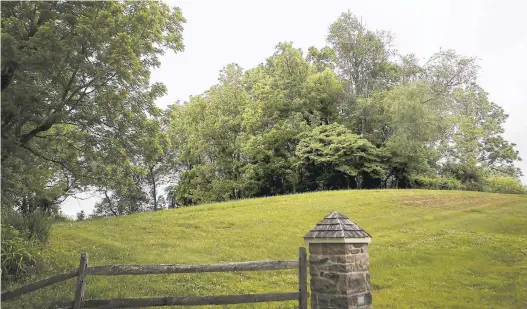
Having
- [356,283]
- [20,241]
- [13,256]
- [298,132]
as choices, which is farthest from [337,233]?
[298,132]

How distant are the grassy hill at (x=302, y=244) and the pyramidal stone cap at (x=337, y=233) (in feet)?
13.3

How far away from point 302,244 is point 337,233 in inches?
381

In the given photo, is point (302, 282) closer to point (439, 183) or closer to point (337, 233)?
point (337, 233)

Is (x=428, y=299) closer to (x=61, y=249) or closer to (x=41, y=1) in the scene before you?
(x=61, y=249)

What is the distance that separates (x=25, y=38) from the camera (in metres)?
12.6

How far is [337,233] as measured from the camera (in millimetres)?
7320

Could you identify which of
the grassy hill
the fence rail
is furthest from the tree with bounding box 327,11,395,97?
the fence rail

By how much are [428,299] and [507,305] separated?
2390 millimetres

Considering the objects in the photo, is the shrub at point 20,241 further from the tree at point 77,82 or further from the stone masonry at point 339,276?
the stone masonry at point 339,276

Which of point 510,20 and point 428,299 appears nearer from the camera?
point 428,299

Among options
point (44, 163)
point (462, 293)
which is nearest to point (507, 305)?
point (462, 293)

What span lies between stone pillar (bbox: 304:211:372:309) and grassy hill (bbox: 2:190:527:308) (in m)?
3.67

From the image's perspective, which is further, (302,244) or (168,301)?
(302,244)

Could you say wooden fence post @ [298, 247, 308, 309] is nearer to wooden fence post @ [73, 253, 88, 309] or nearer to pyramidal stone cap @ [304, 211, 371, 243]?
pyramidal stone cap @ [304, 211, 371, 243]
